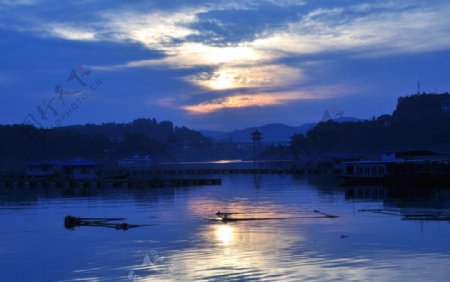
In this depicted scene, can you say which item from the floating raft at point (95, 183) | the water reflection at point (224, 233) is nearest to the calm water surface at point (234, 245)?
the water reflection at point (224, 233)

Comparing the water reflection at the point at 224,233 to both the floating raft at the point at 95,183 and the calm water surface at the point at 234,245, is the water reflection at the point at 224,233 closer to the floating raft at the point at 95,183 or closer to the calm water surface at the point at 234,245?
the calm water surface at the point at 234,245

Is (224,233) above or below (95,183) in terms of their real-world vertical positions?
below

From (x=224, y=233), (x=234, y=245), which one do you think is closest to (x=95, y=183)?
(x=224, y=233)

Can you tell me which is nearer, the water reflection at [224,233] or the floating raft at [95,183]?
the water reflection at [224,233]

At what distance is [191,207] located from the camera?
181 ft

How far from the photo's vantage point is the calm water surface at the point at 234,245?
2458 centimetres

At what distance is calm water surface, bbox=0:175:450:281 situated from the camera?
24578 mm

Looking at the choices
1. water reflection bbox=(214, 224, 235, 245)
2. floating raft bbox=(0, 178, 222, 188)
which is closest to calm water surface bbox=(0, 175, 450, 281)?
water reflection bbox=(214, 224, 235, 245)

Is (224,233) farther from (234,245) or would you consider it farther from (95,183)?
(95,183)

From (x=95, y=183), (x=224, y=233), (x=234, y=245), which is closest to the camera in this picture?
(x=234, y=245)

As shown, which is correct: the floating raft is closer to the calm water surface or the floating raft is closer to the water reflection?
the calm water surface

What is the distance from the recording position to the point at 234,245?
31234 millimetres

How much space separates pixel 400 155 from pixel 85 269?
74.9 meters

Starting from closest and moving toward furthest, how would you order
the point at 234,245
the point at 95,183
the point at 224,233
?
the point at 234,245, the point at 224,233, the point at 95,183
